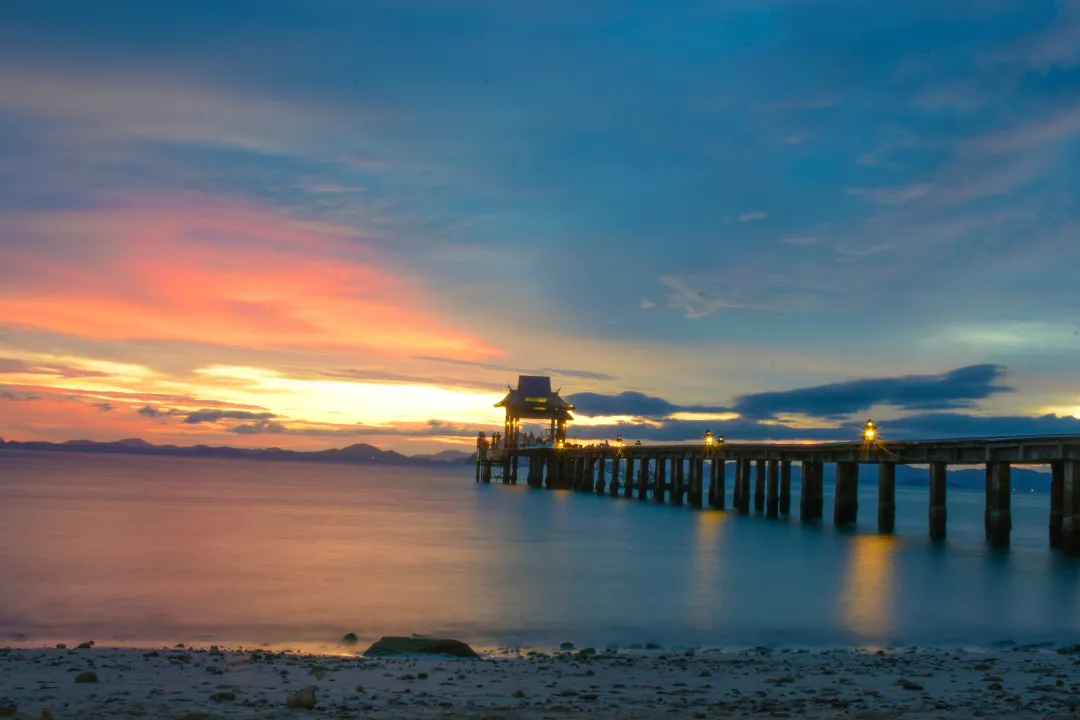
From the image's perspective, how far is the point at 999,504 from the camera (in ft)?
107

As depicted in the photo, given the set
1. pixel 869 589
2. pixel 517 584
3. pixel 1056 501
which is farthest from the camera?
pixel 1056 501

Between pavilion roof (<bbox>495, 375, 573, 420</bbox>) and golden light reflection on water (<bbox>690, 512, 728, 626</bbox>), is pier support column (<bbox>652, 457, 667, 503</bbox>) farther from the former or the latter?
pavilion roof (<bbox>495, 375, 573, 420</bbox>)

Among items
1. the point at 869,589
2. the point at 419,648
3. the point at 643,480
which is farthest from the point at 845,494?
the point at 419,648

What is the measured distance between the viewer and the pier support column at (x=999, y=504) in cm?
3192

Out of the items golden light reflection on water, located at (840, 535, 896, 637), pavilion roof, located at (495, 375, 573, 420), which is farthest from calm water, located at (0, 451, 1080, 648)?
pavilion roof, located at (495, 375, 573, 420)

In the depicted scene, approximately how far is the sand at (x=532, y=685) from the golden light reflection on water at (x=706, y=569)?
6256 mm

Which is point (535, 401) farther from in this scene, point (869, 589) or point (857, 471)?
point (869, 589)

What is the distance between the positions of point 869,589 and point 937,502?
49.7ft

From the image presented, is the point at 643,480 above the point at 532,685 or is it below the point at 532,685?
below

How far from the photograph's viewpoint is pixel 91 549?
100 feet

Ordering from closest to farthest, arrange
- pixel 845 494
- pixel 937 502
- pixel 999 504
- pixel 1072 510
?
pixel 1072 510 → pixel 999 504 → pixel 937 502 → pixel 845 494

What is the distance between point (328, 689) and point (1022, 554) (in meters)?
29.6

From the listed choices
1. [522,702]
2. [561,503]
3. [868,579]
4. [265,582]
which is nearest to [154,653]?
[522,702]

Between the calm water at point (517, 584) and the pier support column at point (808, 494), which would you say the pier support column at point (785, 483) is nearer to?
the pier support column at point (808, 494)
